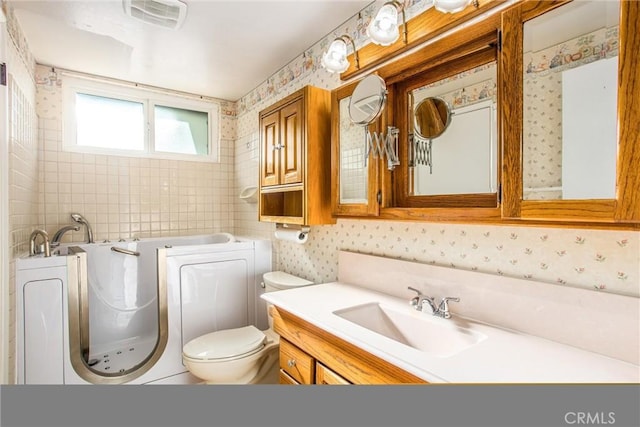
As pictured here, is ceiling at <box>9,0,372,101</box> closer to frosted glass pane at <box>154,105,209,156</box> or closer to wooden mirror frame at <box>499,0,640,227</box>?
frosted glass pane at <box>154,105,209,156</box>

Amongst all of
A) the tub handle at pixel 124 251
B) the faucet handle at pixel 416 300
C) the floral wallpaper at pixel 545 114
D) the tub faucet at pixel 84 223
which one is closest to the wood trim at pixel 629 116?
the floral wallpaper at pixel 545 114

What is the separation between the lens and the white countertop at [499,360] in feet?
2.73

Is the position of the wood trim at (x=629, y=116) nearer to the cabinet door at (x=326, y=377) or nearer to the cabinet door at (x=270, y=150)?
the cabinet door at (x=326, y=377)

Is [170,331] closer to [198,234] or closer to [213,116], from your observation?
[198,234]

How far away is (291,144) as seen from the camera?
6.16ft

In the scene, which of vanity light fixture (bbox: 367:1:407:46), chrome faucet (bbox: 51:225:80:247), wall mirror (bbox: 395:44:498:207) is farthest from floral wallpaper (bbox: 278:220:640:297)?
chrome faucet (bbox: 51:225:80:247)

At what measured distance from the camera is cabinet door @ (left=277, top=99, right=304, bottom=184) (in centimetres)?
180

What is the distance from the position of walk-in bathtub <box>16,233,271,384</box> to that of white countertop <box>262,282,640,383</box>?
1.39 meters

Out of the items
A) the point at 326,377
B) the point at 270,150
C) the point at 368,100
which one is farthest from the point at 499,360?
the point at 270,150

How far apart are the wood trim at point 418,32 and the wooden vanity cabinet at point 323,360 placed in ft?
3.84

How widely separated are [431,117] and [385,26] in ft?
1.36
